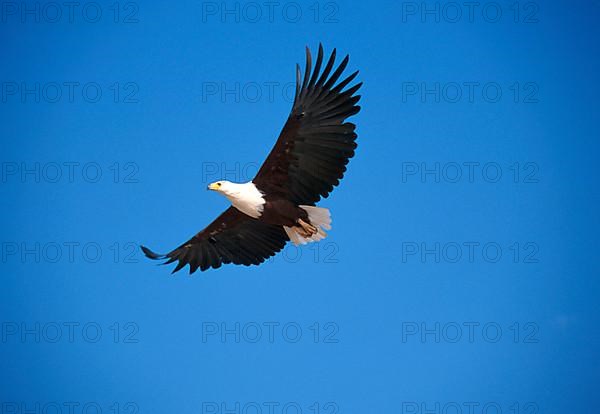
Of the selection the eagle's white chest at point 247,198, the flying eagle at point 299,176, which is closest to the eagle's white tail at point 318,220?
the flying eagle at point 299,176

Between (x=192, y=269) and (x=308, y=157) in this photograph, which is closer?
(x=308, y=157)

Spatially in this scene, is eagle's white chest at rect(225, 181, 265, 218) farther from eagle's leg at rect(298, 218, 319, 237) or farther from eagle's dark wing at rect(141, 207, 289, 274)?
eagle's dark wing at rect(141, 207, 289, 274)

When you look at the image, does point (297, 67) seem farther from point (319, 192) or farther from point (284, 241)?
point (284, 241)

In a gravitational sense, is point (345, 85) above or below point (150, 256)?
above

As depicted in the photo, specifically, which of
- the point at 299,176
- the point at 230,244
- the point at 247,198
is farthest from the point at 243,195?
the point at 230,244

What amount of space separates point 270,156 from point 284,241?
1782mm

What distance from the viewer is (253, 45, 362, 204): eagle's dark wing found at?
11633 millimetres

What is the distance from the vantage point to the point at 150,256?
13.0 metres

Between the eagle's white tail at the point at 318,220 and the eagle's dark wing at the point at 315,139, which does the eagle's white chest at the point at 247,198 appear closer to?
the eagle's dark wing at the point at 315,139

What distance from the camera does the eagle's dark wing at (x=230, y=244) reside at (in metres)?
13.2

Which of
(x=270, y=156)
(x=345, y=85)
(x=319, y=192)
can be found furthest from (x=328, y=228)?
(x=345, y=85)

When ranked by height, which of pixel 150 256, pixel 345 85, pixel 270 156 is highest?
pixel 345 85

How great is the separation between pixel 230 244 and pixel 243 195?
165cm

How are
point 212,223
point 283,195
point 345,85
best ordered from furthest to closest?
point 212,223 < point 283,195 < point 345,85
